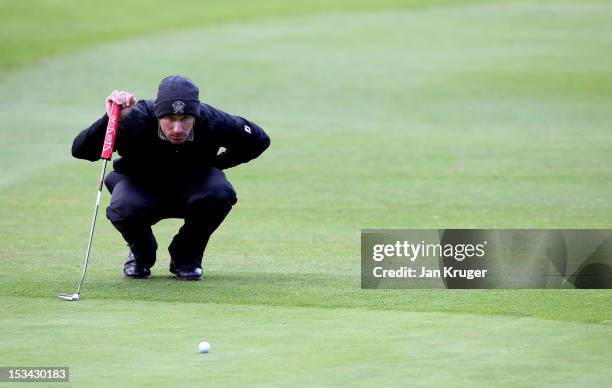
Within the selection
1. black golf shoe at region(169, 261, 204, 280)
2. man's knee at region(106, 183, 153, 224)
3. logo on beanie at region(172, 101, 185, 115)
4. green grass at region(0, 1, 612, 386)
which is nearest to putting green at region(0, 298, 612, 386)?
green grass at region(0, 1, 612, 386)

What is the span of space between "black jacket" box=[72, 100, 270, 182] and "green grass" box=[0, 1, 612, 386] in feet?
2.81

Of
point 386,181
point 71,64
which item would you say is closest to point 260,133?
point 386,181

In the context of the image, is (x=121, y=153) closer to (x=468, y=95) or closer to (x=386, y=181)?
(x=386, y=181)

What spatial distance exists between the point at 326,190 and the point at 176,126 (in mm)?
6794

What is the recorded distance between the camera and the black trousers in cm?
935

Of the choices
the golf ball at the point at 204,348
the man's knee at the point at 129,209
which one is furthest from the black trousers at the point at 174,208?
the golf ball at the point at 204,348

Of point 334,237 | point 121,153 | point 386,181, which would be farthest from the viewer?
Result: point 386,181

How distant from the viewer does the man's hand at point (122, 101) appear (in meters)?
8.94

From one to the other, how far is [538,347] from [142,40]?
28.1 meters

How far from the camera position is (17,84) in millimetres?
26516

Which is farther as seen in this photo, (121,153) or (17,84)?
(17,84)

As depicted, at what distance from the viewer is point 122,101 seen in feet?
29.5

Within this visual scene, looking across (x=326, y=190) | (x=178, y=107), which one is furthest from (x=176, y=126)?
(x=326, y=190)

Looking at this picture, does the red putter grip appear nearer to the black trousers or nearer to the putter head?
the black trousers
